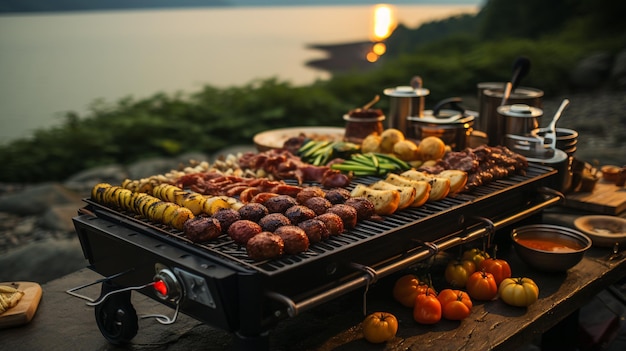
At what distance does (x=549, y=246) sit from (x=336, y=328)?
2.02 metres

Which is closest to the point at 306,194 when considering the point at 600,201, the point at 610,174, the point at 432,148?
the point at 432,148

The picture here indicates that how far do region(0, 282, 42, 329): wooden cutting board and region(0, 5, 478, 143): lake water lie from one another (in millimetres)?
5477

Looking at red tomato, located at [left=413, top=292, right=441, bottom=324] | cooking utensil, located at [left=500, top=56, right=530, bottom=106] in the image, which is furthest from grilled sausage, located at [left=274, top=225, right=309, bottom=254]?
cooking utensil, located at [left=500, top=56, right=530, bottom=106]

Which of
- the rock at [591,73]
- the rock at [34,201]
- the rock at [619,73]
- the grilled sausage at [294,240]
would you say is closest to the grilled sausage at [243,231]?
the grilled sausage at [294,240]

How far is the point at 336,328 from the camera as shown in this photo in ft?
13.4

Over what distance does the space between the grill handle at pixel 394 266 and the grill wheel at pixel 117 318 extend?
47.7 inches

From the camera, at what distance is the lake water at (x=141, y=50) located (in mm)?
9250

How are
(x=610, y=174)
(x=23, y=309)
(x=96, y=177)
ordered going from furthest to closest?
(x=96, y=177) < (x=610, y=174) < (x=23, y=309)

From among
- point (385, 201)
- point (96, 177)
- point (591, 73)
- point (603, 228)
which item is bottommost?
point (96, 177)

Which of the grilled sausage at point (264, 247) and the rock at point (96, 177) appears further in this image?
the rock at point (96, 177)

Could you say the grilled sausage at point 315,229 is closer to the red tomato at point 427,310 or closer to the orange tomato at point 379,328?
the orange tomato at point 379,328

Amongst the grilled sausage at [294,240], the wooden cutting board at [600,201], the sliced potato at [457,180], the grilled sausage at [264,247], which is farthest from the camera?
the wooden cutting board at [600,201]

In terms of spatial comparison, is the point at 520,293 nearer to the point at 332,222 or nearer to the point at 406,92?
the point at 332,222

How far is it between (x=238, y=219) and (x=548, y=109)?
1540 cm
